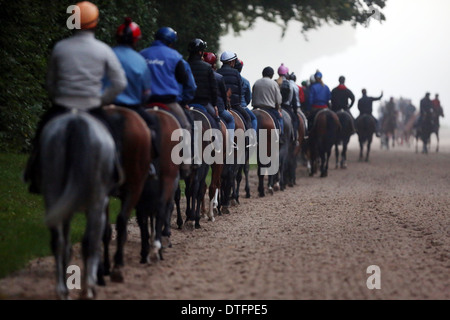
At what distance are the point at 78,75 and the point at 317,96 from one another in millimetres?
16967

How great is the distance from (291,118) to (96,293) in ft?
43.6

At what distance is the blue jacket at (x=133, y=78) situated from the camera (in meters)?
9.27

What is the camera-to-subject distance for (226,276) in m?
9.03

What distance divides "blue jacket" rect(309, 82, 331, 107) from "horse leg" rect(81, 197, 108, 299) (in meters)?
16.9

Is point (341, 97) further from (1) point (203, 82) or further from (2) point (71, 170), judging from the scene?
(2) point (71, 170)

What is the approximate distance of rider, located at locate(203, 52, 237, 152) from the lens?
14469 mm

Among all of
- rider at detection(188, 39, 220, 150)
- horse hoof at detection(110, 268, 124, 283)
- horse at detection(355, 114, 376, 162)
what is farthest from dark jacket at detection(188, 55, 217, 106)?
horse at detection(355, 114, 376, 162)

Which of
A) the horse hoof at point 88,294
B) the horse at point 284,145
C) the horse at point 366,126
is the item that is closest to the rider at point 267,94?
the horse at point 284,145

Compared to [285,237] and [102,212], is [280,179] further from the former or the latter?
[102,212]

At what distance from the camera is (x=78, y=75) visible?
789 cm

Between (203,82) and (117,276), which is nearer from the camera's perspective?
(117,276)

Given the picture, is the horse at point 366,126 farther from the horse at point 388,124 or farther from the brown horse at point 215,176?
the brown horse at point 215,176

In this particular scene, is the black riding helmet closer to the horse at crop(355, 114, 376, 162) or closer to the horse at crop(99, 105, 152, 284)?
the horse at crop(99, 105, 152, 284)

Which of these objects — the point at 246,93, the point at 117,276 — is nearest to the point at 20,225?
the point at 117,276
